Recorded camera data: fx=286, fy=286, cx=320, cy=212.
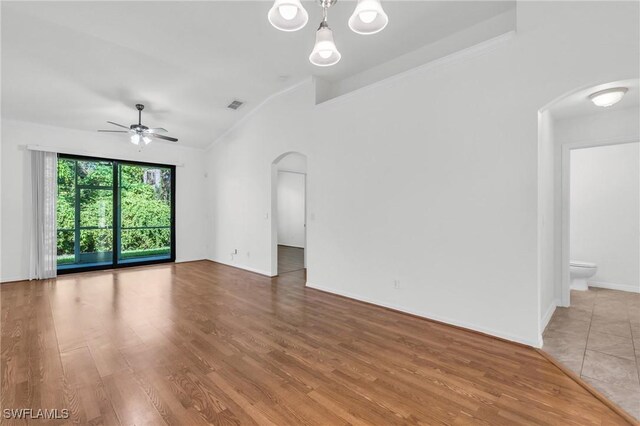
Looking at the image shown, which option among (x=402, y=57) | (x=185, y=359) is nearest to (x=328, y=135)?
(x=402, y=57)

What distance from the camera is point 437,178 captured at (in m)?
3.42

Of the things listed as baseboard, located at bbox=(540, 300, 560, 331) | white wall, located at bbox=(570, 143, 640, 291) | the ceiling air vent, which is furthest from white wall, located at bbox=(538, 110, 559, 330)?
Answer: the ceiling air vent

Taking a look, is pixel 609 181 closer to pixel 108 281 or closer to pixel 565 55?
pixel 565 55

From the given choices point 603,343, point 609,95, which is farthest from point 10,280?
point 609,95

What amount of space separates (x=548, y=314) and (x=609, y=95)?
8.01ft

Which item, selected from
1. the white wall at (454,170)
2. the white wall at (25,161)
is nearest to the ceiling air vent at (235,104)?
the white wall at (454,170)

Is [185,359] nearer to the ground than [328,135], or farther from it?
nearer to the ground

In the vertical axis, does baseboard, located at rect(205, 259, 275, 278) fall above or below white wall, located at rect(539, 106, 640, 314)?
below

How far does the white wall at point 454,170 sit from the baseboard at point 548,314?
530 millimetres

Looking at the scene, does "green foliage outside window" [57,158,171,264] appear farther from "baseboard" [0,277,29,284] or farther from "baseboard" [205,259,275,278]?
"baseboard" [205,259,275,278]

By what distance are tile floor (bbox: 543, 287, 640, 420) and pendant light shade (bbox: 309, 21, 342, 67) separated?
324 cm

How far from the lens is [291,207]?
1063cm

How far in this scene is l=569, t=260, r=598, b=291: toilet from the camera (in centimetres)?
446

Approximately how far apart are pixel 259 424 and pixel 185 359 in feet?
A: 3.72
